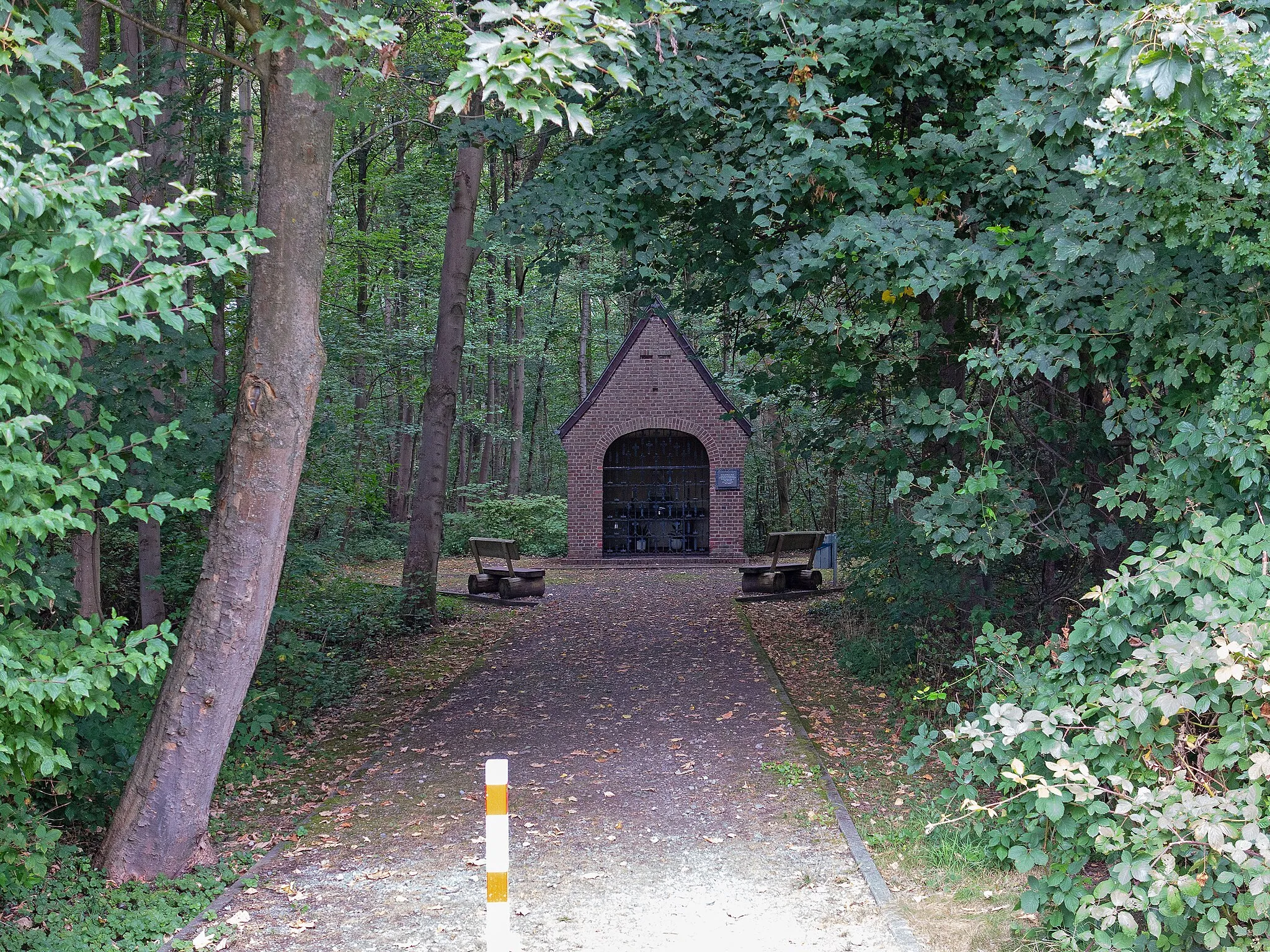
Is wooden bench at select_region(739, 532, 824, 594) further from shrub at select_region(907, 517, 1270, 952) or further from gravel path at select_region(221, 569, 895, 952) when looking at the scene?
shrub at select_region(907, 517, 1270, 952)

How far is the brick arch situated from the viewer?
23.8 meters

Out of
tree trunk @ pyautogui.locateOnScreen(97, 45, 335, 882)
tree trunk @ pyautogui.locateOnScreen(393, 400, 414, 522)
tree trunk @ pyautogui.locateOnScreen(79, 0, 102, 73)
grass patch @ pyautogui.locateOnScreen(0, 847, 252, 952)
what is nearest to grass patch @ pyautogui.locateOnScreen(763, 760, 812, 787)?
grass patch @ pyautogui.locateOnScreen(0, 847, 252, 952)

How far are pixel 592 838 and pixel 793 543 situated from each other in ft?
37.6

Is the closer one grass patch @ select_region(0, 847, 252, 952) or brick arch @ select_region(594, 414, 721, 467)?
grass patch @ select_region(0, 847, 252, 952)

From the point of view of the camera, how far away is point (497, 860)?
3.59 meters

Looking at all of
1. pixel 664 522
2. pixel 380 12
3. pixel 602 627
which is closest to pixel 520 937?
pixel 380 12

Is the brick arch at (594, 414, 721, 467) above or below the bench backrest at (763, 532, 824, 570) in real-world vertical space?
above

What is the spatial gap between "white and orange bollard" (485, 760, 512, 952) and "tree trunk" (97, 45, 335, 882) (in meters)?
2.43

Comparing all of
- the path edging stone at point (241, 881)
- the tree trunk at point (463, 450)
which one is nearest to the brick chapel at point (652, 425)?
the tree trunk at point (463, 450)

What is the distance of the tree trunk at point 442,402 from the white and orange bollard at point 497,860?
969cm

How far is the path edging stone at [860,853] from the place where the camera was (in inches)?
178

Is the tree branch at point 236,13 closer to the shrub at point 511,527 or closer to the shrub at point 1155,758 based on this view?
the shrub at point 1155,758

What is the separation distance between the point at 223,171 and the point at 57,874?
6237 mm

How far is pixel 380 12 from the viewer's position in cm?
564
